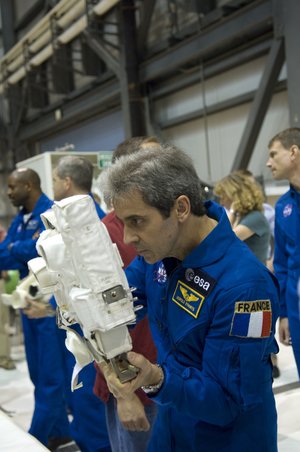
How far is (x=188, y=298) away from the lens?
113 centimetres

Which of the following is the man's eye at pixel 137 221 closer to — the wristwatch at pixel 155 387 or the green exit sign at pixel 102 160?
the wristwatch at pixel 155 387

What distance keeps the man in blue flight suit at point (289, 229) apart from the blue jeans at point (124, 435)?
1.00m

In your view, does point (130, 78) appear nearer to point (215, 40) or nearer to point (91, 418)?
point (215, 40)

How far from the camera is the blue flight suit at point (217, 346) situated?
3.43ft

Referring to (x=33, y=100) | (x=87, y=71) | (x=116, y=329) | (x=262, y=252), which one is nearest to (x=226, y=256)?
(x=116, y=329)

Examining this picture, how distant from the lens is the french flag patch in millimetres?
1043

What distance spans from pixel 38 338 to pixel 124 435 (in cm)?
141

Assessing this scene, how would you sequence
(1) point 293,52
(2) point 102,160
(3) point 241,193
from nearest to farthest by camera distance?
(3) point 241,193 → (1) point 293,52 → (2) point 102,160

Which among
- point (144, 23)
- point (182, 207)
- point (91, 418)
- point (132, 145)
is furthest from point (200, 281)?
point (144, 23)

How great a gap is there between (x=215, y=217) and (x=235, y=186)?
237 centimetres

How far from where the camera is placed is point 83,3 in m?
7.41

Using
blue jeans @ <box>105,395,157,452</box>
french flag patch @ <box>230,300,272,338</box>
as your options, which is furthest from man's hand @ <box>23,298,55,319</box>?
french flag patch @ <box>230,300,272,338</box>

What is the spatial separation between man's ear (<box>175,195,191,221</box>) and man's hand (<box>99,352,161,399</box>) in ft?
0.99

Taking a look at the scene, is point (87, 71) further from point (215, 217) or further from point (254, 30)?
point (215, 217)
